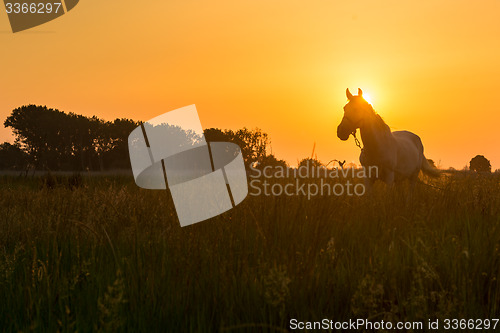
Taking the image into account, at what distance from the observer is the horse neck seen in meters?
10.1

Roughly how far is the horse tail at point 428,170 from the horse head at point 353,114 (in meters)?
3.68

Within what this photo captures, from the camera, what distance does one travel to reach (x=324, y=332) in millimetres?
2604

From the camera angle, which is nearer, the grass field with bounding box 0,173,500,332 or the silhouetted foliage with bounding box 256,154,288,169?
the grass field with bounding box 0,173,500,332

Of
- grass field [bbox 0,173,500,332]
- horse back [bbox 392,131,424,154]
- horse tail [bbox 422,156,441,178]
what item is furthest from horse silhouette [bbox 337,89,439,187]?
grass field [bbox 0,173,500,332]

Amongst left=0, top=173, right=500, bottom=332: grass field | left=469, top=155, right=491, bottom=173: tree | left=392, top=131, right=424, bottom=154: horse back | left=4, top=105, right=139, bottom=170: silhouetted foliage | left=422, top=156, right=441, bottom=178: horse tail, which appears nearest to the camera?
left=0, top=173, right=500, bottom=332: grass field

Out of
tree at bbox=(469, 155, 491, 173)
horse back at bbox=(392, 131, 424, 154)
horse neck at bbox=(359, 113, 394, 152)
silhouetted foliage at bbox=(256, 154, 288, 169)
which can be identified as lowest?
silhouetted foliage at bbox=(256, 154, 288, 169)

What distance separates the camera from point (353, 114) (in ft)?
33.1

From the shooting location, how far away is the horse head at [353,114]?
397 inches

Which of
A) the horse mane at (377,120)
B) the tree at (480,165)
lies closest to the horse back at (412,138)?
the tree at (480,165)

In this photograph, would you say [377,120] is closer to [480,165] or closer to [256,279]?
[256,279]

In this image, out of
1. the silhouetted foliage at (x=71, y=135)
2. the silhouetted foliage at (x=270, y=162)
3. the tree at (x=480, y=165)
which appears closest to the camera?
the silhouetted foliage at (x=270, y=162)

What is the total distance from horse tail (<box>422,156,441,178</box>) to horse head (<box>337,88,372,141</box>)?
3682mm

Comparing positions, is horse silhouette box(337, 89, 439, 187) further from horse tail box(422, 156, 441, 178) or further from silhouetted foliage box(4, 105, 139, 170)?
silhouetted foliage box(4, 105, 139, 170)

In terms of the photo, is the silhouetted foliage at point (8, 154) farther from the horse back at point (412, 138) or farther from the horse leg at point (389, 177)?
the horse leg at point (389, 177)
